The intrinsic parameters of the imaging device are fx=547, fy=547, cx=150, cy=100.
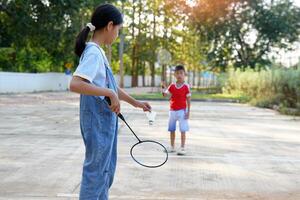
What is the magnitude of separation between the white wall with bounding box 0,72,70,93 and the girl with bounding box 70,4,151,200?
1208 inches

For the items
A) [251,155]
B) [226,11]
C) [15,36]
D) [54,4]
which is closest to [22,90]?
[15,36]

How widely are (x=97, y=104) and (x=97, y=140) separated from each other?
260 millimetres

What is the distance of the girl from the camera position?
385 cm

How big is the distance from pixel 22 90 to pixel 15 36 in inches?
186

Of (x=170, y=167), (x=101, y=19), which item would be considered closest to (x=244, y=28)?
(x=170, y=167)

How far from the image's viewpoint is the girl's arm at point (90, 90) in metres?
3.77

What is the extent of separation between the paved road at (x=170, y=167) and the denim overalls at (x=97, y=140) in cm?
188

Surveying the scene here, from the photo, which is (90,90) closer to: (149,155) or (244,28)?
(149,155)

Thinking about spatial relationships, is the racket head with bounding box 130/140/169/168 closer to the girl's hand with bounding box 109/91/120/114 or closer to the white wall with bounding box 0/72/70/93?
the girl's hand with bounding box 109/91/120/114

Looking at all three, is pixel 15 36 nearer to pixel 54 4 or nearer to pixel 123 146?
pixel 54 4

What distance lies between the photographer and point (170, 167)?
25.9 ft

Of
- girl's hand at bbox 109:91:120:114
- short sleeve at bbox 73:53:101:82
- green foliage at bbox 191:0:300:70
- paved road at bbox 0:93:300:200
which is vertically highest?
green foliage at bbox 191:0:300:70

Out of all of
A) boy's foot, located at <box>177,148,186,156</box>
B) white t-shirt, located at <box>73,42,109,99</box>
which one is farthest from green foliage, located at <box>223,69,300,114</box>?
white t-shirt, located at <box>73,42,109,99</box>

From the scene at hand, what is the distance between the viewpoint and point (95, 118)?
392 cm
